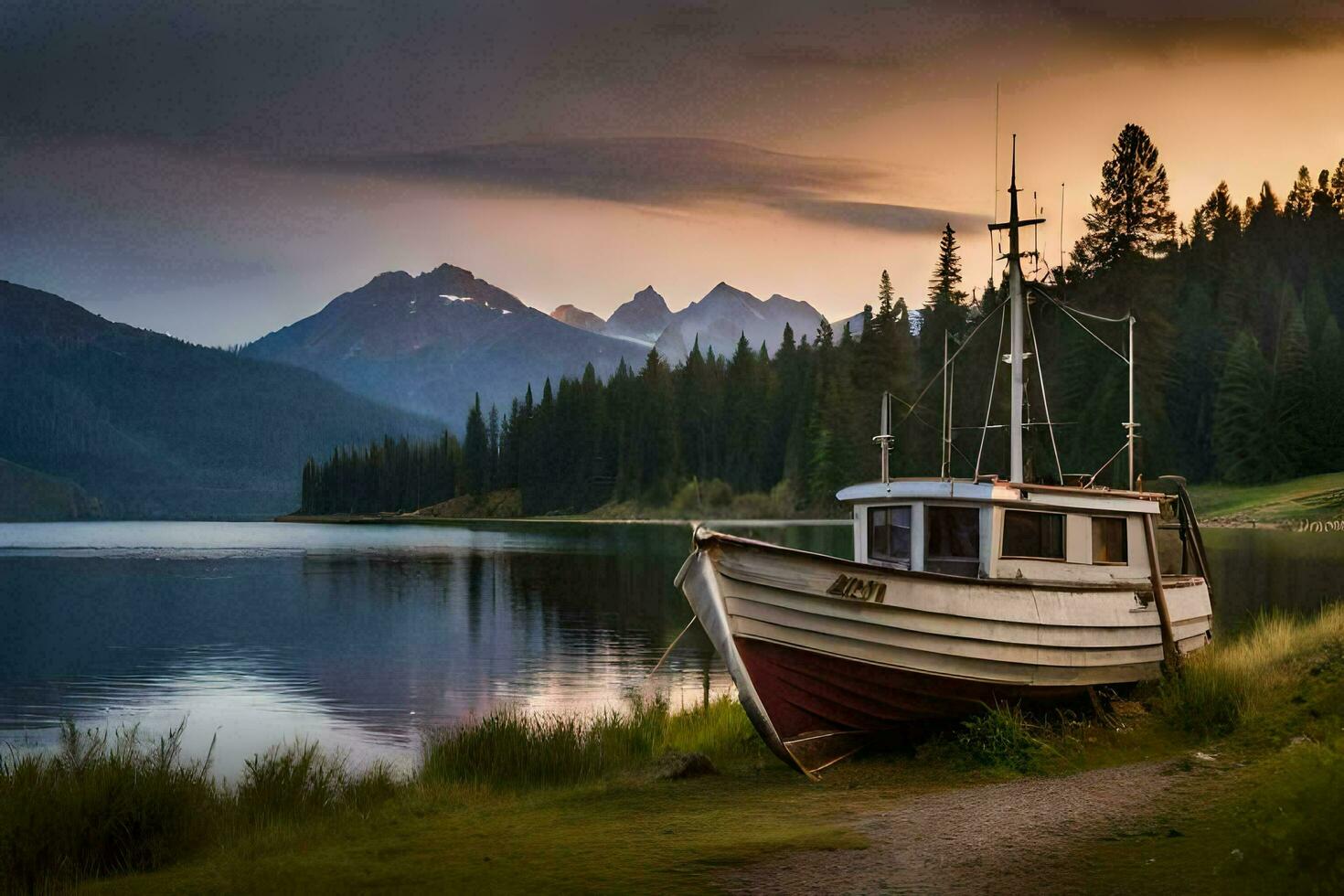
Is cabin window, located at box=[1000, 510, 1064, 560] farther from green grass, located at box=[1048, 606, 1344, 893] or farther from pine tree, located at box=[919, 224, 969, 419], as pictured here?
pine tree, located at box=[919, 224, 969, 419]

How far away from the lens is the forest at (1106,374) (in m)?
104

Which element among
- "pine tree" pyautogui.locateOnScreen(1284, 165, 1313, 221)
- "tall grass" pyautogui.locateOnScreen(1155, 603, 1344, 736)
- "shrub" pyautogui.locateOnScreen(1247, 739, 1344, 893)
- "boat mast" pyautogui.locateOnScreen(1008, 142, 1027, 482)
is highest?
"pine tree" pyautogui.locateOnScreen(1284, 165, 1313, 221)

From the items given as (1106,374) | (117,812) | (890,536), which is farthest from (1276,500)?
(117,812)

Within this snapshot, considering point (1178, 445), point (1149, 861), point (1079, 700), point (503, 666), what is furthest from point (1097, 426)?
point (1149, 861)

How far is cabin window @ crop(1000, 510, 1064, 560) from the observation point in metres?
17.4

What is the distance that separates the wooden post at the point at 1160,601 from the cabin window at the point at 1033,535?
1.97 m

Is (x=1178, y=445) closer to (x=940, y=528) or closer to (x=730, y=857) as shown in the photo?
(x=940, y=528)

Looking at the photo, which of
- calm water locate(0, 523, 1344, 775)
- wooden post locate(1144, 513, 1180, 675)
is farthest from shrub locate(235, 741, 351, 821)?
wooden post locate(1144, 513, 1180, 675)

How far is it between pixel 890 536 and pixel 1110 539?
11.0 feet

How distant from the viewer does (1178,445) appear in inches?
4409

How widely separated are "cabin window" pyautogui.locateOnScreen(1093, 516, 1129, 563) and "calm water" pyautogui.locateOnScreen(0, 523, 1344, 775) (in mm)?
7240

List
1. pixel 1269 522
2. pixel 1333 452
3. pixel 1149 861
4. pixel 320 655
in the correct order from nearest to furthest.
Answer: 1. pixel 1149 861
2. pixel 320 655
3. pixel 1269 522
4. pixel 1333 452

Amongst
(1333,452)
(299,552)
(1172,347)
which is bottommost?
(299,552)

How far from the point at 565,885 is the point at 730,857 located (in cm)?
154
